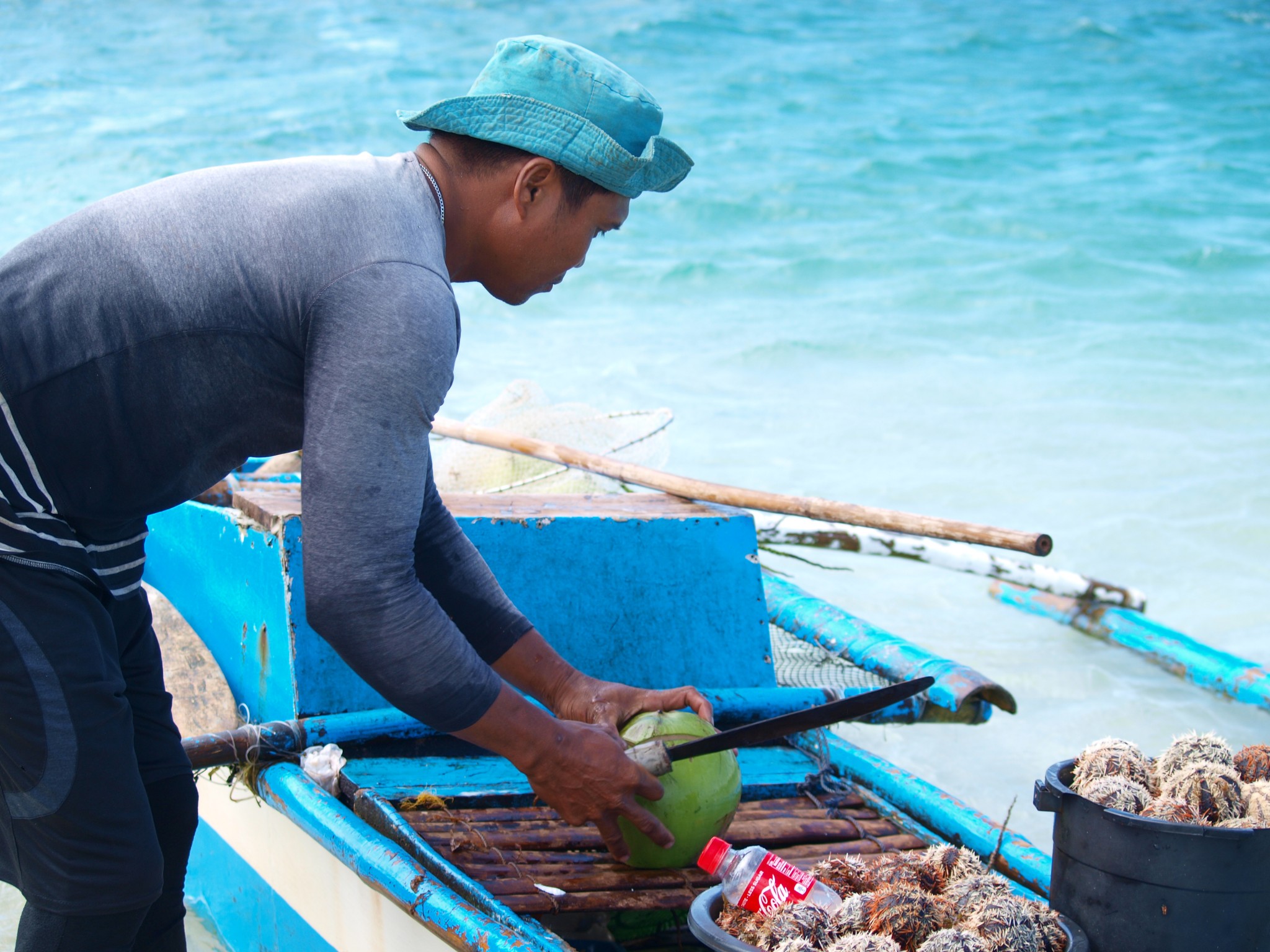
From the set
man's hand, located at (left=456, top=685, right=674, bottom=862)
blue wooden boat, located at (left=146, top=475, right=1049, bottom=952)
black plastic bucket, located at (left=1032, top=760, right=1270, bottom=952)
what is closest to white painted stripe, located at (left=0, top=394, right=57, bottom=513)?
blue wooden boat, located at (left=146, top=475, right=1049, bottom=952)

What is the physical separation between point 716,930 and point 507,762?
94cm

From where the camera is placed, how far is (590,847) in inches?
78.6

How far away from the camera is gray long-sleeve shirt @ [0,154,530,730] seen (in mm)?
1295

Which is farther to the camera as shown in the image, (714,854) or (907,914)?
(714,854)

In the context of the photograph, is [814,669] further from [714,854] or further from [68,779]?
[68,779]

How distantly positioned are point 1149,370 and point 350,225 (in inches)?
404

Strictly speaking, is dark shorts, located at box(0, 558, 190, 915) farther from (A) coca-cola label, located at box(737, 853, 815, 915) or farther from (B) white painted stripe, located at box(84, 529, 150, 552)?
(A) coca-cola label, located at box(737, 853, 815, 915)

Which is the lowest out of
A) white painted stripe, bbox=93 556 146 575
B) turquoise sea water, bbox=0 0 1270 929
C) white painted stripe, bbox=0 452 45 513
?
turquoise sea water, bbox=0 0 1270 929

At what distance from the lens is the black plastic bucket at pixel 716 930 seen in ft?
4.55

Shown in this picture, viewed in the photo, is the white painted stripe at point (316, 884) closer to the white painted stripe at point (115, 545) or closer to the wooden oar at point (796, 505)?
the white painted stripe at point (115, 545)

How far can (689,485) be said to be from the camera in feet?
10.8

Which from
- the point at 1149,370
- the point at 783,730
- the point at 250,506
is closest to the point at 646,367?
the point at 1149,370

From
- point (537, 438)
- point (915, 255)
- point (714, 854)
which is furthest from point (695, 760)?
point (915, 255)

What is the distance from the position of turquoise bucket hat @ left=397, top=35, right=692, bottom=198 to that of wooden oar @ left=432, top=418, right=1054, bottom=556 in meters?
1.37
